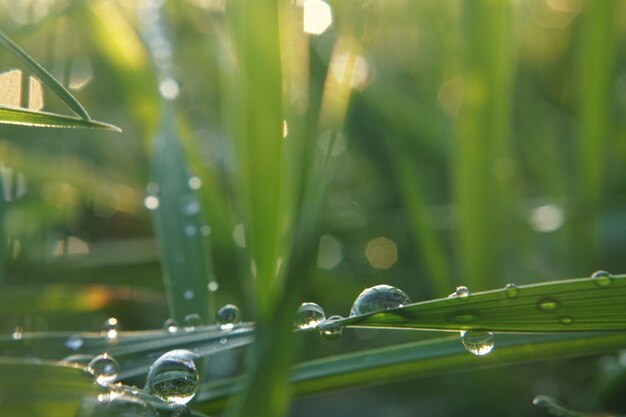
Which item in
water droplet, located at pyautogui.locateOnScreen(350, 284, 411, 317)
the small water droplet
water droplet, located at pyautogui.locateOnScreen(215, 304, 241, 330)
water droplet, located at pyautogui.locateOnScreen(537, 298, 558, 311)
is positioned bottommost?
water droplet, located at pyautogui.locateOnScreen(537, 298, 558, 311)

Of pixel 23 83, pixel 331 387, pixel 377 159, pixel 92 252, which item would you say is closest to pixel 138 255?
pixel 92 252

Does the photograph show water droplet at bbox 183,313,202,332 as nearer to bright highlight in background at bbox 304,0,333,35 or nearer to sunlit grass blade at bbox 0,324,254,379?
sunlit grass blade at bbox 0,324,254,379

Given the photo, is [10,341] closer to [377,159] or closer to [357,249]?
[357,249]

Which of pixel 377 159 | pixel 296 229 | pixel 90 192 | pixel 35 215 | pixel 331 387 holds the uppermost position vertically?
pixel 377 159

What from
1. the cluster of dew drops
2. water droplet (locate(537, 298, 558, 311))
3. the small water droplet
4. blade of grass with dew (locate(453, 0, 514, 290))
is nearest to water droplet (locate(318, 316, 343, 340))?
the cluster of dew drops

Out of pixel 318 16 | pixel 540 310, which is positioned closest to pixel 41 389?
pixel 540 310

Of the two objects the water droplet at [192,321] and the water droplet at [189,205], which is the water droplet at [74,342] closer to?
the water droplet at [192,321]
